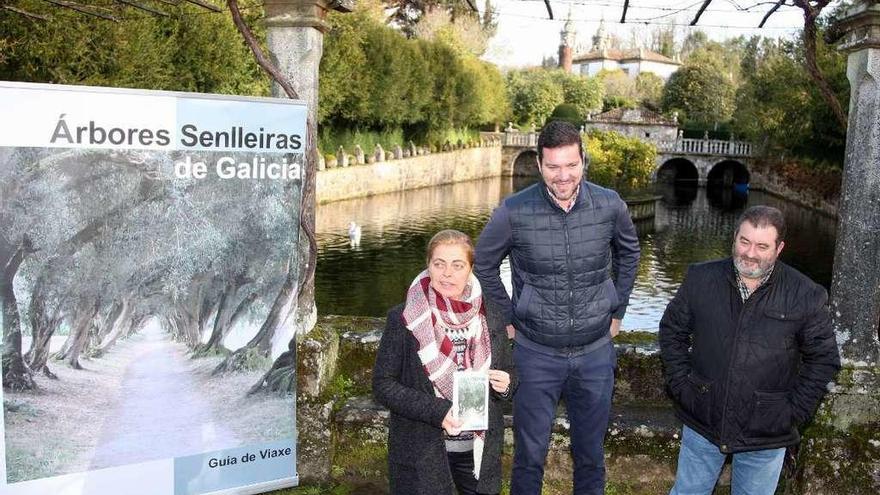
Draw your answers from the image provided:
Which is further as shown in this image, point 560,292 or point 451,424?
point 560,292

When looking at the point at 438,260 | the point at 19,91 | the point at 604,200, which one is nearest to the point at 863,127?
the point at 604,200

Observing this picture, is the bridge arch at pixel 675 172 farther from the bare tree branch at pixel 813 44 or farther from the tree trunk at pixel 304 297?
the tree trunk at pixel 304 297

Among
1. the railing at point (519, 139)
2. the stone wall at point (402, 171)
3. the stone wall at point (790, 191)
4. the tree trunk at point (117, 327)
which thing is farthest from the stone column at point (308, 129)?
the railing at point (519, 139)

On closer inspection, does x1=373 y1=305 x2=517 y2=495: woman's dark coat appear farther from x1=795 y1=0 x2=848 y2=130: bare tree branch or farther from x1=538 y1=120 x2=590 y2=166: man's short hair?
x1=795 y1=0 x2=848 y2=130: bare tree branch

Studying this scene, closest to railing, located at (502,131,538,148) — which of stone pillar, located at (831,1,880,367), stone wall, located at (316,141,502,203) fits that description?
stone wall, located at (316,141,502,203)

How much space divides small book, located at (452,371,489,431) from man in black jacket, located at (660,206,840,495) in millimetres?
753

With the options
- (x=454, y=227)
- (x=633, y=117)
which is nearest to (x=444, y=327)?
(x=454, y=227)

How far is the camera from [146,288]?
117 inches

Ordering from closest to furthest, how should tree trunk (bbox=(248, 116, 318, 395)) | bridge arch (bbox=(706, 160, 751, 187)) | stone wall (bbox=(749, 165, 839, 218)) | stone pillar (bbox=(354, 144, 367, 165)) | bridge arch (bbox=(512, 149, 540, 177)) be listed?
tree trunk (bbox=(248, 116, 318, 395)), stone wall (bbox=(749, 165, 839, 218)), stone pillar (bbox=(354, 144, 367, 165)), bridge arch (bbox=(706, 160, 751, 187)), bridge arch (bbox=(512, 149, 540, 177))

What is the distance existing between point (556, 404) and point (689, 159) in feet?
136

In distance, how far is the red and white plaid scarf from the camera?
2.72 meters

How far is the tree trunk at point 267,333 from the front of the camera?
3.21m

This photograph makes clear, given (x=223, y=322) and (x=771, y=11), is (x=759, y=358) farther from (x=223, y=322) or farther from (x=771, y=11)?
(x=771, y=11)

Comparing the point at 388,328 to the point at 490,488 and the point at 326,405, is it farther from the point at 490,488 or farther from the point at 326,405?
the point at 326,405
